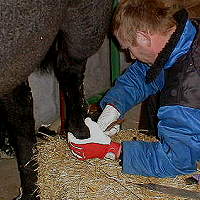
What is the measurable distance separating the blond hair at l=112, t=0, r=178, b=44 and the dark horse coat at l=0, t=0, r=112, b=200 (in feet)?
0.19

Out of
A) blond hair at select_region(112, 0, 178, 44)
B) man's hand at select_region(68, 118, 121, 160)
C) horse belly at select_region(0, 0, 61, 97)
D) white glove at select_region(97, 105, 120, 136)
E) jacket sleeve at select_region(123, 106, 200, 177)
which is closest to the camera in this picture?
horse belly at select_region(0, 0, 61, 97)

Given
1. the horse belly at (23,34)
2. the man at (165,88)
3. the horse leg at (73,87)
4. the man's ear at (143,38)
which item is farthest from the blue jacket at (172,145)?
the horse belly at (23,34)

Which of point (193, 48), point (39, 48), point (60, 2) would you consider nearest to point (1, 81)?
point (39, 48)

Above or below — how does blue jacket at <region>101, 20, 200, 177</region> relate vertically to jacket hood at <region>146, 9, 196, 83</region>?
below

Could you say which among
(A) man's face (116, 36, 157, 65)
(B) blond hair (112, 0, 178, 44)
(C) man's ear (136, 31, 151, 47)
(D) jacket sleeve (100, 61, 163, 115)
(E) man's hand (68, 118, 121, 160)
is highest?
(B) blond hair (112, 0, 178, 44)

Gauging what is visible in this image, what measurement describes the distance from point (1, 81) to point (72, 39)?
0.33m

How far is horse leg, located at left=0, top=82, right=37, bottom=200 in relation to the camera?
6.20ft

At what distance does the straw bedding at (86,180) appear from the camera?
171 cm

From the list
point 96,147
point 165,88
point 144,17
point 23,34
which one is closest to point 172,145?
point 165,88

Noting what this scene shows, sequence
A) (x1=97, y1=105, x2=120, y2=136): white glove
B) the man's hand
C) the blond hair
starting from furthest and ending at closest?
1. (x1=97, y1=105, x2=120, y2=136): white glove
2. the man's hand
3. the blond hair

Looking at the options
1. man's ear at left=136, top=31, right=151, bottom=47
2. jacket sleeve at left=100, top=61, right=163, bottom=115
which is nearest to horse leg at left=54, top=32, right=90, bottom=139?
jacket sleeve at left=100, top=61, right=163, bottom=115

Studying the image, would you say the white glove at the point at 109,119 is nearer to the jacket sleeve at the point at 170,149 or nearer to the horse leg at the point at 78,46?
the horse leg at the point at 78,46

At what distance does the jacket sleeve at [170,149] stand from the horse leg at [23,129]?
1.33 feet

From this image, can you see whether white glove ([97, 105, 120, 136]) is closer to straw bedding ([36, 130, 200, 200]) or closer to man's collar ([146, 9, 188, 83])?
straw bedding ([36, 130, 200, 200])
